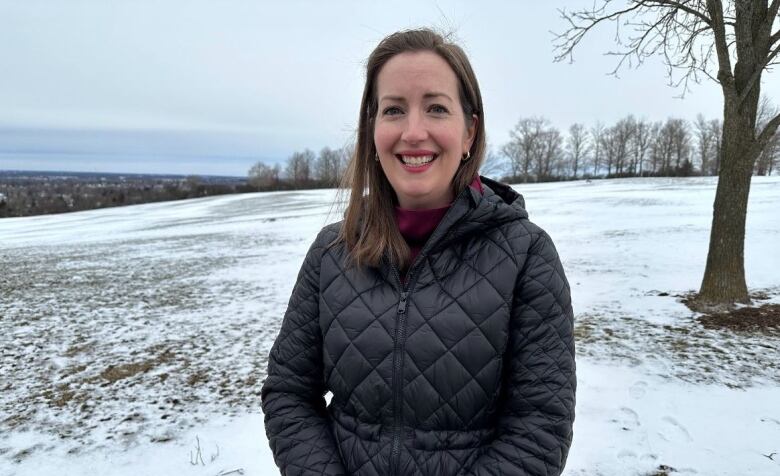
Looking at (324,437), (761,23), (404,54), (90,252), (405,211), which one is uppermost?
(761,23)

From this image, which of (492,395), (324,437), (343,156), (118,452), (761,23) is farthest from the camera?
(761,23)

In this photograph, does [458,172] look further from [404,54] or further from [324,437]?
[324,437]

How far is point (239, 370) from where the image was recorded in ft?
20.1

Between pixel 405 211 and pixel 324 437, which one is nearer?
pixel 324 437

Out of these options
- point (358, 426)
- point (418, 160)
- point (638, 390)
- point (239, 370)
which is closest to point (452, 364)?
point (358, 426)

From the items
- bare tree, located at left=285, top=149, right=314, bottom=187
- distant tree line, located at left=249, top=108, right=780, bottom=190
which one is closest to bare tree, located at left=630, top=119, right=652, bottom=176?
distant tree line, located at left=249, top=108, right=780, bottom=190

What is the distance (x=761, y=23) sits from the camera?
6859 millimetres

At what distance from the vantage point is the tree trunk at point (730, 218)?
689cm

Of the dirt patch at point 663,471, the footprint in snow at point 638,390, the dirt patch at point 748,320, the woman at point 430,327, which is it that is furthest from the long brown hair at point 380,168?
the dirt patch at point 748,320

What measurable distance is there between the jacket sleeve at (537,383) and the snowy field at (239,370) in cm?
243

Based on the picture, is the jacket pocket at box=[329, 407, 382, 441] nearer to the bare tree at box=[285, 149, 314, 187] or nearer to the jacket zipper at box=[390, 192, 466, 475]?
the jacket zipper at box=[390, 192, 466, 475]

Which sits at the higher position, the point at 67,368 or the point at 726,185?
the point at 726,185

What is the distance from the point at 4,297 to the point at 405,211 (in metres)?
12.7

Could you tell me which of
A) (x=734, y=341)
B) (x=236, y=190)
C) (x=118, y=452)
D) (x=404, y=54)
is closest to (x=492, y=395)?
(x=404, y=54)
